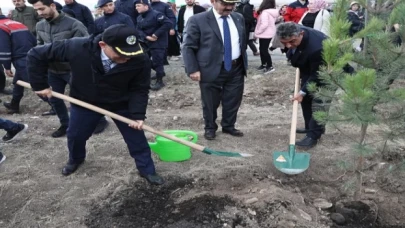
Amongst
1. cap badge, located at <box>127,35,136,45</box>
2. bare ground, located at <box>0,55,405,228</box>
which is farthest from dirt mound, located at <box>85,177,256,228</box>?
cap badge, located at <box>127,35,136,45</box>

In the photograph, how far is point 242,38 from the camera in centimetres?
452

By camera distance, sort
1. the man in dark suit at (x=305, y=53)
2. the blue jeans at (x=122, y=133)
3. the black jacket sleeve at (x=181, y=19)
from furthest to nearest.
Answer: the black jacket sleeve at (x=181, y=19) → the man in dark suit at (x=305, y=53) → the blue jeans at (x=122, y=133)

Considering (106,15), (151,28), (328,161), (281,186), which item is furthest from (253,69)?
(281,186)

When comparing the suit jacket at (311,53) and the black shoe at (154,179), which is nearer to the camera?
the black shoe at (154,179)

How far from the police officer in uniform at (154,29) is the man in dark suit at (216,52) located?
2456 mm

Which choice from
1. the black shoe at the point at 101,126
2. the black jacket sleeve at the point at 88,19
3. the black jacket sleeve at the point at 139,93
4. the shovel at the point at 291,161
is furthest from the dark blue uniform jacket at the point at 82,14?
the shovel at the point at 291,161

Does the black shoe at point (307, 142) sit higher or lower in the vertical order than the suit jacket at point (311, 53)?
lower

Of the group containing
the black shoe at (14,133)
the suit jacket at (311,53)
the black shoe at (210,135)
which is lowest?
the black shoe at (210,135)

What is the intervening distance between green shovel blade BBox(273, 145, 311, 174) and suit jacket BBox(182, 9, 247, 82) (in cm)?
120

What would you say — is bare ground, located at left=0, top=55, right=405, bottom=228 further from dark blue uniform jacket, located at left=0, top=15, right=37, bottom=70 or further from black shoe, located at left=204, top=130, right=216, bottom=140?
dark blue uniform jacket, located at left=0, top=15, right=37, bottom=70

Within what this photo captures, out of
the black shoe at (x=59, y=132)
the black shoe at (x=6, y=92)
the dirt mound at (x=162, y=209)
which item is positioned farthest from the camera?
the black shoe at (x=6, y=92)

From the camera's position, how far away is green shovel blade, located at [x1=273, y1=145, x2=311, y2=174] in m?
3.71

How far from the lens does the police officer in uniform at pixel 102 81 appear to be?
10.6 feet

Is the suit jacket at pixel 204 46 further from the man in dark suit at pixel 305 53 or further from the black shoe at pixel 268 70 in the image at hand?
the black shoe at pixel 268 70
